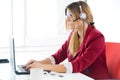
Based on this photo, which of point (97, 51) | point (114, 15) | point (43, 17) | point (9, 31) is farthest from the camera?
point (43, 17)

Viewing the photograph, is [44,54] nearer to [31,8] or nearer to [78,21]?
[31,8]

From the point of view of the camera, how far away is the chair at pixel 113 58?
2.00m

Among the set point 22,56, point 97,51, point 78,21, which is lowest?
point 22,56

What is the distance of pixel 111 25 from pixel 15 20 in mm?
1112

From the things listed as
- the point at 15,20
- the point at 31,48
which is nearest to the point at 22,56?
the point at 31,48

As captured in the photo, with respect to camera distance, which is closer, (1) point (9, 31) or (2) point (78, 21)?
(2) point (78, 21)

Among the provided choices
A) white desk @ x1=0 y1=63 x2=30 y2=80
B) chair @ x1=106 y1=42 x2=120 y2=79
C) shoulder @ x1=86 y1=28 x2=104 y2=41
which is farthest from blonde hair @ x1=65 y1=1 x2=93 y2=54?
white desk @ x1=0 y1=63 x2=30 y2=80

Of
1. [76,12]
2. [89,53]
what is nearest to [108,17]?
[76,12]

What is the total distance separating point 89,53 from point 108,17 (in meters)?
1.06

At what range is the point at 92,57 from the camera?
197cm

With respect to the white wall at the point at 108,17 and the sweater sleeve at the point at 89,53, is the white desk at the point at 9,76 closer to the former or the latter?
the sweater sleeve at the point at 89,53

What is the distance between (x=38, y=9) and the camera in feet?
10.2

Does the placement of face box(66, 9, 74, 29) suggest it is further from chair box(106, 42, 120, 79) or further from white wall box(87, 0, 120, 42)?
white wall box(87, 0, 120, 42)

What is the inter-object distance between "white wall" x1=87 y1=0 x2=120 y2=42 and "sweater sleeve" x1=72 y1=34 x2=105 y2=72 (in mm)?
724
